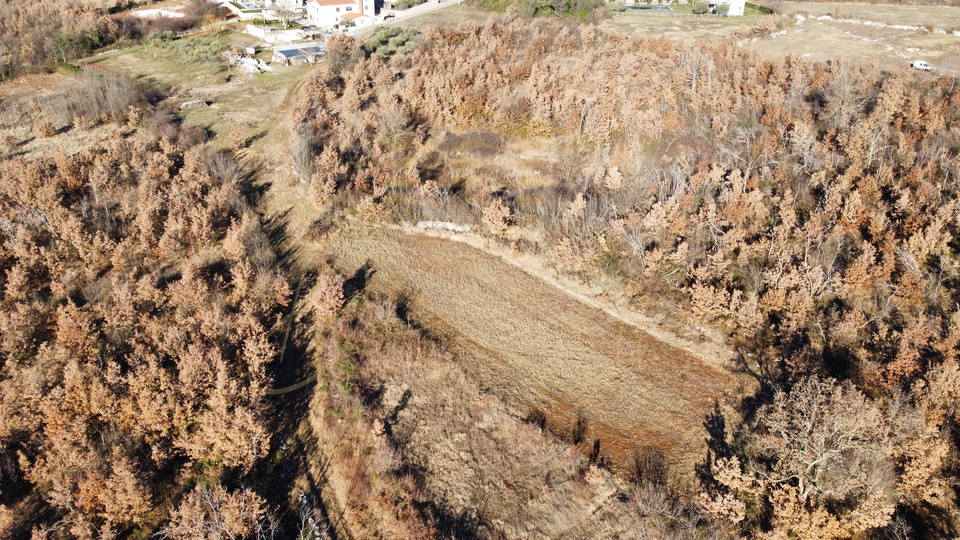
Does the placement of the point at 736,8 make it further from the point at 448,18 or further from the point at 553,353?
the point at 553,353

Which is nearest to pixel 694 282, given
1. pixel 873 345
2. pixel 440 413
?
pixel 873 345

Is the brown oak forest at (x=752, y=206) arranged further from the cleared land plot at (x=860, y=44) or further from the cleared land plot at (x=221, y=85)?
the cleared land plot at (x=860, y=44)

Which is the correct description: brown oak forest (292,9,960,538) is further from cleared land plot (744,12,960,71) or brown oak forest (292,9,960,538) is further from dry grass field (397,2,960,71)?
dry grass field (397,2,960,71)

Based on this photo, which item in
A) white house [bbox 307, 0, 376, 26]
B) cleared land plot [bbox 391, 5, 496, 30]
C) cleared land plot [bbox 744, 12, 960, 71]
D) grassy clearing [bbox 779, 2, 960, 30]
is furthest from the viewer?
white house [bbox 307, 0, 376, 26]

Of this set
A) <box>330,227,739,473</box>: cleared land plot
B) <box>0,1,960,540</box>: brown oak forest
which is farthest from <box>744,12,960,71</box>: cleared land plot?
→ <box>330,227,739,473</box>: cleared land plot

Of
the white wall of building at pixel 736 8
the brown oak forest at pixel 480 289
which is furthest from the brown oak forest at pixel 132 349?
the white wall of building at pixel 736 8

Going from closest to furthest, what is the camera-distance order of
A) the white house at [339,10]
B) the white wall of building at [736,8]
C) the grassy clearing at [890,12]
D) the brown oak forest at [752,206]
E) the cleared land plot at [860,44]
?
the brown oak forest at [752,206]
the cleared land plot at [860,44]
the grassy clearing at [890,12]
the white wall of building at [736,8]
the white house at [339,10]

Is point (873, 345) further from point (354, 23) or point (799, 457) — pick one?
point (354, 23)
